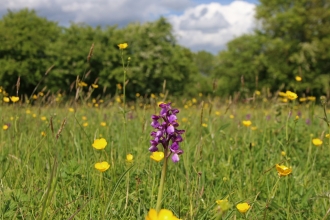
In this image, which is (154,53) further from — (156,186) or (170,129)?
(170,129)

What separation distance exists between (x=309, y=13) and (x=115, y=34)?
1568 cm

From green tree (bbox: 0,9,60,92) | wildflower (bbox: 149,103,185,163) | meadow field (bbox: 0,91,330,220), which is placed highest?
green tree (bbox: 0,9,60,92)

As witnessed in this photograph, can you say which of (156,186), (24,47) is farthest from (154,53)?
(156,186)

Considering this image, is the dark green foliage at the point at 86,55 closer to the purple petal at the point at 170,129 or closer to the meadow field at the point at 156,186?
the meadow field at the point at 156,186

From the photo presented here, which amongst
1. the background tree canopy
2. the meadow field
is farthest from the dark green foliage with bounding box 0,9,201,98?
the meadow field

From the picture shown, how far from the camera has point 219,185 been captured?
2438 millimetres

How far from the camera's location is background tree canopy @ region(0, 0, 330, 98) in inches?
1091

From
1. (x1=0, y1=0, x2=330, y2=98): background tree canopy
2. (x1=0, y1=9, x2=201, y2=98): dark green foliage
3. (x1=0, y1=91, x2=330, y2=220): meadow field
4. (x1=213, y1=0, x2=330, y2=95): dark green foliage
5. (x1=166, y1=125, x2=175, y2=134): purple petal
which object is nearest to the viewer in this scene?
(x1=166, y1=125, x2=175, y2=134): purple petal

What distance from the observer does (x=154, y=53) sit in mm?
31516

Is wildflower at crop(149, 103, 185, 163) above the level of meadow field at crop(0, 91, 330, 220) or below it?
above

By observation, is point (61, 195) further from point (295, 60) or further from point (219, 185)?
point (295, 60)

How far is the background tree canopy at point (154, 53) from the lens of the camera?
27.7 metres

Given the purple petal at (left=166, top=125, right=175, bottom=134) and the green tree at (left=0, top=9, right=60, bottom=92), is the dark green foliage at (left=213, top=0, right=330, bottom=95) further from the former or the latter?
the purple petal at (left=166, top=125, right=175, bottom=134)

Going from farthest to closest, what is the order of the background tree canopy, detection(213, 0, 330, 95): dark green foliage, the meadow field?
the background tree canopy → detection(213, 0, 330, 95): dark green foliage → the meadow field
